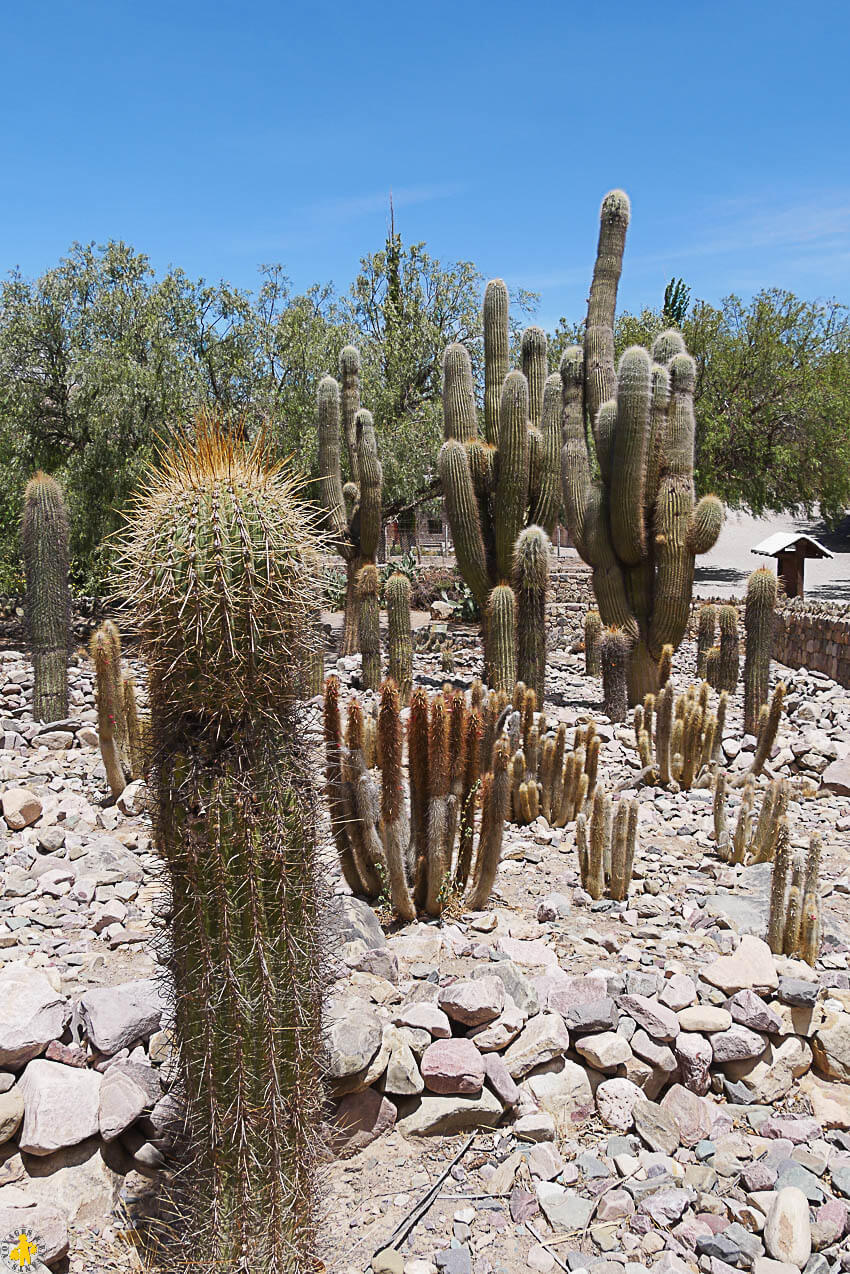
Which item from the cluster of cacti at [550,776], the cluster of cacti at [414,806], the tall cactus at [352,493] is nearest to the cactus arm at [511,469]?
the tall cactus at [352,493]

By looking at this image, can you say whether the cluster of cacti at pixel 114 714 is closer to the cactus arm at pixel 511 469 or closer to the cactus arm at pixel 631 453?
the cactus arm at pixel 511 469

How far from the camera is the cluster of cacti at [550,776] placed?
21.4 ft

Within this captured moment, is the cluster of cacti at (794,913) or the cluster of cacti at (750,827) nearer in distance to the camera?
the cluster of cacti at (794,913)

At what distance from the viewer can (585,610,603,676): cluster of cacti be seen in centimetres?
1262

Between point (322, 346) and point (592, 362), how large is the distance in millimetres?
7276

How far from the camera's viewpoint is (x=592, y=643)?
12.9 m

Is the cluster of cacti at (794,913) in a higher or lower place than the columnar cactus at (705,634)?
lower

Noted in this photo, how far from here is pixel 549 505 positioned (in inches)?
438

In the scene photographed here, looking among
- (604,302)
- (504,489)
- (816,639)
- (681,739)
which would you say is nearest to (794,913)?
(681,739)

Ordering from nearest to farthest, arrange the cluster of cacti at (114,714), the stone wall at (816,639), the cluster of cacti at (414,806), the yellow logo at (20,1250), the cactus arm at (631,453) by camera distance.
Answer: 1. the yellow logo at (20,1250)
2. the cluster of cacti at (414,806)
3. the cluster of cacti at (114,714)
4. the cactus arm at (631,453)
5. the stone wall at (816,639)

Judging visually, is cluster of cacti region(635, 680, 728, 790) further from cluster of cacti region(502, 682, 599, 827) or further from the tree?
the tree

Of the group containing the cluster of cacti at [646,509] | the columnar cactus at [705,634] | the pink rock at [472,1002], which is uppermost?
the cluster of cacti at [646,509]

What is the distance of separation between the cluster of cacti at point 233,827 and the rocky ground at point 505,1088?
367mm

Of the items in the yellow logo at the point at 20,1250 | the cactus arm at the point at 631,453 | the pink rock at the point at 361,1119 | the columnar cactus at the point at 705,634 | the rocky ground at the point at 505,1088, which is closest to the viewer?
the yellow logo at the point at 20,1250
